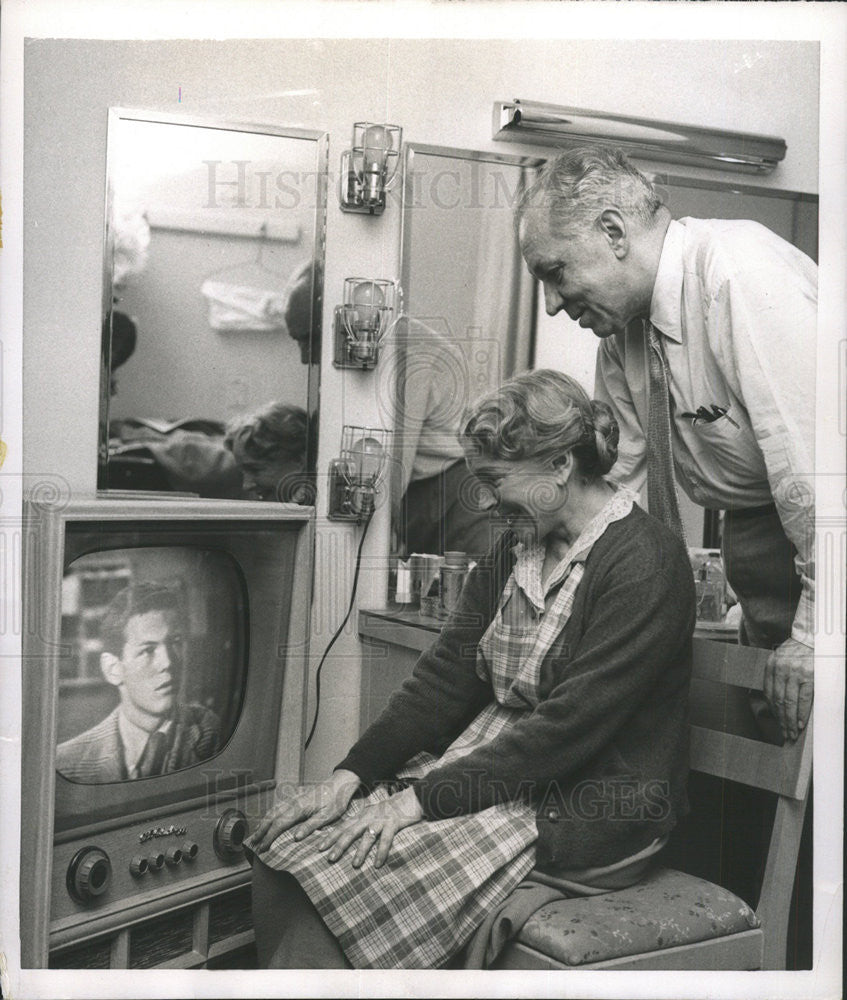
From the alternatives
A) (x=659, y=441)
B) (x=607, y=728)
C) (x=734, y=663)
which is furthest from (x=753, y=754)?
(x=659, y=441)

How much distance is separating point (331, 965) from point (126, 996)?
10.7 inches

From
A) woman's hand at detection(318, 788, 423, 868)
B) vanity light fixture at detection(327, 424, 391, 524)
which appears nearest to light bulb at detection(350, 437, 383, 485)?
vanity light fixture at detection(327, 424, 391, 524)

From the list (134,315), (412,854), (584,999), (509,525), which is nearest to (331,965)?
(412,854)

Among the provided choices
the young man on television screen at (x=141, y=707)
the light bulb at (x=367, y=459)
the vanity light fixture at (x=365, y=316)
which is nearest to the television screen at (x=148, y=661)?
the young man on television screen at (x=141, y=707)

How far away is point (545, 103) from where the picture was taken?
1276mm

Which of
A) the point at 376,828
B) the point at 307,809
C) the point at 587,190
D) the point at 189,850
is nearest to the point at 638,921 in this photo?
the point at 376,828

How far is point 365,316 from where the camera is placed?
131 cm

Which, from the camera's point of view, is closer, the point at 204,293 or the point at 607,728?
the point at 607,728

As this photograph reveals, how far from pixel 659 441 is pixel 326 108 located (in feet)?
2.08

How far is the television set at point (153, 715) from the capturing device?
1.19 metres

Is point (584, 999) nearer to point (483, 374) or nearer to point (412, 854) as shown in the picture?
point (412, 854)

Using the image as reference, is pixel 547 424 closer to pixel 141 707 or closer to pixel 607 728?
pixel 607 728

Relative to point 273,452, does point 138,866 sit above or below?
below

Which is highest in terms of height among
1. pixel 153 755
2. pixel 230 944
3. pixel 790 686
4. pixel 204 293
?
pixel 204 293
